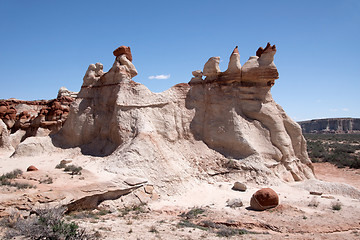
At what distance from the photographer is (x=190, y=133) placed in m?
14.8

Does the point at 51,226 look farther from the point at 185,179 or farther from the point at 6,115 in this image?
the point at 6,115

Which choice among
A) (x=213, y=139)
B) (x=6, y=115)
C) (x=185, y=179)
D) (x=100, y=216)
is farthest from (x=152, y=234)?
(x=6, y=115)

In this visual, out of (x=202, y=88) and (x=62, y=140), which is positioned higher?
(x=202, y=88)

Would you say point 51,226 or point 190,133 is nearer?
point 51,226

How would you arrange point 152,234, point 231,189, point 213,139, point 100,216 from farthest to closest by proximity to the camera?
1. point 213,139
2. point 231,189
3. point 100,216
4. point 152,234

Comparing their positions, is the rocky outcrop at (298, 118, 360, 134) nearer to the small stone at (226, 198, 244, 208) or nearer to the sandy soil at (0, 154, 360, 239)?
the sandy soil at (0, 154, 360, 239)

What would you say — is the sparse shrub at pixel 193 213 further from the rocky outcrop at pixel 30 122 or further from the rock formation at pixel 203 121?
the rocky outcrop at pixel 30 122

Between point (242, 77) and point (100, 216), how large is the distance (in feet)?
33.4

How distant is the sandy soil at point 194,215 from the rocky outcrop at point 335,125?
78503 mm

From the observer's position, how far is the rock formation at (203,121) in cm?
1350

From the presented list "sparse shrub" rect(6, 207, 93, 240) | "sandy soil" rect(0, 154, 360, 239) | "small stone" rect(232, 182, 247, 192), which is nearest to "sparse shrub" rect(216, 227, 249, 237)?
"sandy soil" rect(0, 154, 360, 239)

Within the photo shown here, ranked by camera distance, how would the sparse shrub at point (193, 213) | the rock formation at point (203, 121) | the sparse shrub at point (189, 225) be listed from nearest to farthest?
1. the sparse shrub at point (189, 225)
2. the sparse shrub at point (193, 213)
3. the rock formation at point (203, 121)

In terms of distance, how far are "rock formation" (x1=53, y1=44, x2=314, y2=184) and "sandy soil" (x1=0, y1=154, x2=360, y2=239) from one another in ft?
6.04

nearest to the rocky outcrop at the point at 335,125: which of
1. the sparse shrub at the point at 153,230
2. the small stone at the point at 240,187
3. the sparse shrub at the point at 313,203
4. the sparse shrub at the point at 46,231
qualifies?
the small stone at the point at 240,187
